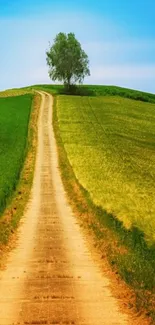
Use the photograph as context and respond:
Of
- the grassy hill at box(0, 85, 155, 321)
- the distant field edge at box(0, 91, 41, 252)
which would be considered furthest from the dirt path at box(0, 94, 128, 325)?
the grassy hill at box(0, 85, 155, 321)

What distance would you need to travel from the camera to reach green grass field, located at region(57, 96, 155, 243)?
26922 millimetres

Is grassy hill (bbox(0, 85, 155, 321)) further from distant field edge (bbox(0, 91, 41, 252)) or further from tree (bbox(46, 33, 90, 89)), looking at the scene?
tree (bbox(46, 33, 90, 89))

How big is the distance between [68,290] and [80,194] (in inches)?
696

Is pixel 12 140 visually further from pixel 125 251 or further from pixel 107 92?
pixel 107 92

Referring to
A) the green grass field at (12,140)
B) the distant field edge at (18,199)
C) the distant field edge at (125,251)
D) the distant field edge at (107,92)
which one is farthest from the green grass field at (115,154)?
the distant field edge at (107,92)

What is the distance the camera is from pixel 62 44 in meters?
131

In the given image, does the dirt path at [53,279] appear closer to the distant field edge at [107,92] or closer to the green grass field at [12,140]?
the green grass field at [12,140]

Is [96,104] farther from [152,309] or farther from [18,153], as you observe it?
[152,309]

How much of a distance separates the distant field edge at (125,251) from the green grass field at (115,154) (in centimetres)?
61

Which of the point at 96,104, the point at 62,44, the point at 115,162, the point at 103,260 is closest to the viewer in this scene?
the point at 103,260

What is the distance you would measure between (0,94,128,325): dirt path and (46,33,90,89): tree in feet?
348

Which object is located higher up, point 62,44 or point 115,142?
point 62,44

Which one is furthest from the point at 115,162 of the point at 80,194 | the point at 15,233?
the point at 15,233

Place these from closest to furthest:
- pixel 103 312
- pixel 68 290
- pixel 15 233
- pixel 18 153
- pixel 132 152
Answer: pixel 103 312
pixel 68 290
pixel 15 233
pixel 18 153
pixel 132 152
